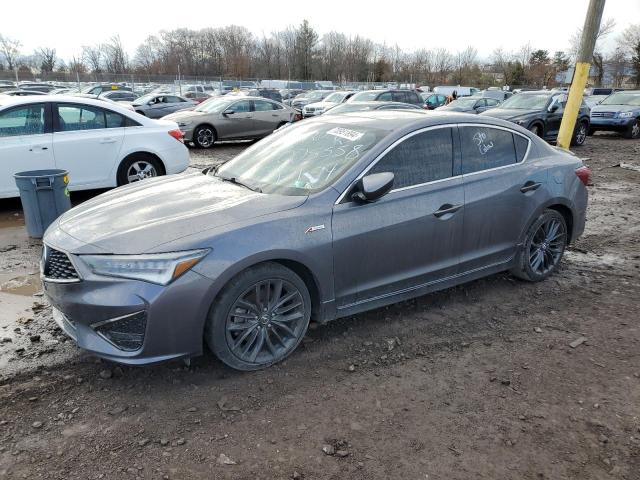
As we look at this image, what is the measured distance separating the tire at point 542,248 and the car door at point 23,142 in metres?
6.28

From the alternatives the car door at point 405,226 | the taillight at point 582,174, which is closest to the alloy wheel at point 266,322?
the car door at point 405,226

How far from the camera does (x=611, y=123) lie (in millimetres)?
18484

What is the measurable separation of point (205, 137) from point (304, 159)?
11.6m

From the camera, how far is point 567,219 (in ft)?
16.5

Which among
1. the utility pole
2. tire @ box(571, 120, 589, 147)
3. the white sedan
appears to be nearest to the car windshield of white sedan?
the white sedan

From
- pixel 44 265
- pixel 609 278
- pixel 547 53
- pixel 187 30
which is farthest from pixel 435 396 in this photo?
pixel 187 30

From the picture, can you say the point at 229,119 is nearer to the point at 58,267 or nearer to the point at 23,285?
the point at 23,285

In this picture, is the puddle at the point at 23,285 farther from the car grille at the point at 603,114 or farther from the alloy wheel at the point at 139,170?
the car grille at the point at 603,114

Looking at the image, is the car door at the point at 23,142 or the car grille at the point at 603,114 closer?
the car door at the point at 23,142

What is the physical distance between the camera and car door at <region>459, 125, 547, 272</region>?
4.17m

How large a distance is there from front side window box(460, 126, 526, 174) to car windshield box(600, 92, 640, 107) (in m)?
18.4

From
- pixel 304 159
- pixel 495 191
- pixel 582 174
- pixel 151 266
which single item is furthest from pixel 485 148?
pixel 151 266

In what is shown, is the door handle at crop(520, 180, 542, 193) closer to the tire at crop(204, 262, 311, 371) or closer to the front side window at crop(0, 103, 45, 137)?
the tire at crop(204, 262, 311, 371)

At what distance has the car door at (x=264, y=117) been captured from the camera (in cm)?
1591
